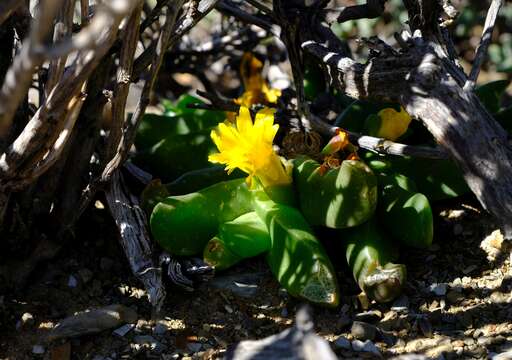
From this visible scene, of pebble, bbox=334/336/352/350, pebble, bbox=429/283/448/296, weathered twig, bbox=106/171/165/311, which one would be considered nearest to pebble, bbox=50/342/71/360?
weathered twig, bbox=106/171/165/311

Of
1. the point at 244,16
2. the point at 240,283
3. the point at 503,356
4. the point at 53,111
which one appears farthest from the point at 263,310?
the point at 244,16

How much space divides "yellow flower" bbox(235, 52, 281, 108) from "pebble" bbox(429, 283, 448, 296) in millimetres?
Answer: 982

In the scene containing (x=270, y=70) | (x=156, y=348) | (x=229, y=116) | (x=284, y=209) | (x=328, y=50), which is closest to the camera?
(x=156, y=348)

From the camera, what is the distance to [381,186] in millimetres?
2158

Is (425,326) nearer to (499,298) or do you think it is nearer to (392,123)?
(499,298)

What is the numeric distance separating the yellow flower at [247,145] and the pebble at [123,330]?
481mm

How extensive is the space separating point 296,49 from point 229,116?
0.34m

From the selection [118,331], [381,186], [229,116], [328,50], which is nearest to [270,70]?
[229,116]

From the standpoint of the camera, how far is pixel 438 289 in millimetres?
2057

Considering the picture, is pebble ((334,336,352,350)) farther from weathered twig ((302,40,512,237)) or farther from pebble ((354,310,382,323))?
weathered twig ((302,40,512,237))

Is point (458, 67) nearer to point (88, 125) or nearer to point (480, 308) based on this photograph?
point (480, 308)

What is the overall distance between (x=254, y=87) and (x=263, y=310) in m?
1.09

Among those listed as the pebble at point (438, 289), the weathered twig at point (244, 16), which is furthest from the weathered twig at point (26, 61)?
the weathered twig at point (244, 16)

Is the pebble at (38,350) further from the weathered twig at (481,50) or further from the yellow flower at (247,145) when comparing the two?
the weathered twig at (481,50)
